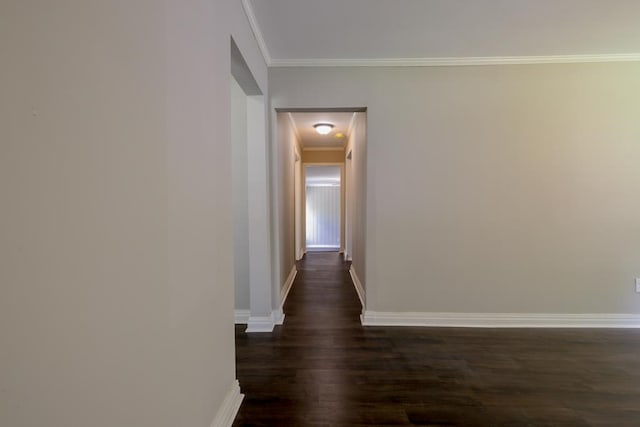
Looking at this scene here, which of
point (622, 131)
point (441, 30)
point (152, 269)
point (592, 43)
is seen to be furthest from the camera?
point (622, 131)

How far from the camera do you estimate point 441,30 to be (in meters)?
2.25

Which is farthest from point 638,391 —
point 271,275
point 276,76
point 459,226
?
point 276,76

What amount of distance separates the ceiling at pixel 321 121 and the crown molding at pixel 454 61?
1041 millimetres

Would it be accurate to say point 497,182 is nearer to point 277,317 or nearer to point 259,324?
point 277,317

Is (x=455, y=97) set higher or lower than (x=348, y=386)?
higher

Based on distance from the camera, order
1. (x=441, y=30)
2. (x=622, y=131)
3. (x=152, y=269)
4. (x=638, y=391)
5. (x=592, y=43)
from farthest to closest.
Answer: (x=622, y=131), (x=592, y=43), (x=441, y=30), (x=638, y=391), (x=152, y=269)

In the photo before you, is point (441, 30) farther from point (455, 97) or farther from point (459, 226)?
point (459, 226)

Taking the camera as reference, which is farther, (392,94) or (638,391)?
(392,94)

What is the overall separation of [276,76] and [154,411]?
2.64 m

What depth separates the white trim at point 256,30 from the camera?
191 centimetres

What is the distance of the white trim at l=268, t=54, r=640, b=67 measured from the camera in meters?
2.63

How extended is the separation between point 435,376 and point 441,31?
2.56m

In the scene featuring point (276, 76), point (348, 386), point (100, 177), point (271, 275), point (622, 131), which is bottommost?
point (348, 386)

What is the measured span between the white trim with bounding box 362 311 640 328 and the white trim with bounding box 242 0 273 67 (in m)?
2.55
